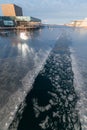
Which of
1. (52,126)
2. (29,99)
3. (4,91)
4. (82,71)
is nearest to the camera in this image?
(52,126)

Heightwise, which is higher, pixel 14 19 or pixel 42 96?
pixel 14 19

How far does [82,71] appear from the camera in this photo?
370 inches

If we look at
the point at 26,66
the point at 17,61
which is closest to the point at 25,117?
the point at 26,66

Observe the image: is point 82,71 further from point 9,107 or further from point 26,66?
point 9,107

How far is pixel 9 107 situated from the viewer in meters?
5.39

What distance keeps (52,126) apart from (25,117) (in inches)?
45.2

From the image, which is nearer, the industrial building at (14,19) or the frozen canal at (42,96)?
the frozen canal at (42,96)

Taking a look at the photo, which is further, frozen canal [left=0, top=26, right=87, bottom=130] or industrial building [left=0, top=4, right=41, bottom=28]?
industrial building [left=0, top=4, right=41, bottom=28]

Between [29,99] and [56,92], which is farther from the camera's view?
[56,92]

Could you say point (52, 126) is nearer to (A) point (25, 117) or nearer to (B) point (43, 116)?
(B) point (43, 116)

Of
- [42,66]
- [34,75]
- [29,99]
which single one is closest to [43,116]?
[29,99]

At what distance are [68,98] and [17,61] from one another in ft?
21.0

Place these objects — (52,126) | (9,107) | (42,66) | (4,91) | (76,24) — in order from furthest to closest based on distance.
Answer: (76,24)
(42,66)
(4,91)
(9,107)
(52,126)

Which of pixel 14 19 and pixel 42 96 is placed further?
pixel 14 19
